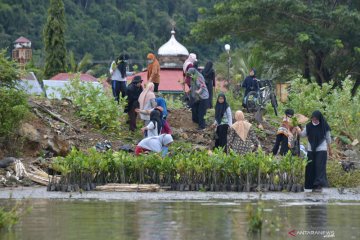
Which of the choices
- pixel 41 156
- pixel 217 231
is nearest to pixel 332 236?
pixel 217 231

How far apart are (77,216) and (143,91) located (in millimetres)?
11847

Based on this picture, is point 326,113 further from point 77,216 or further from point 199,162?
point 77,216

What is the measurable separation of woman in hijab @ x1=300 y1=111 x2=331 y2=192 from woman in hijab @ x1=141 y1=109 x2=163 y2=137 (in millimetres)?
4138

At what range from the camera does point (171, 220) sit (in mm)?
19281

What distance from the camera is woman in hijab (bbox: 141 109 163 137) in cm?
2910

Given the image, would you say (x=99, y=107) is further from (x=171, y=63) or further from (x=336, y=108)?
(x=171, y=63)

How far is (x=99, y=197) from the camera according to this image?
23.9 m

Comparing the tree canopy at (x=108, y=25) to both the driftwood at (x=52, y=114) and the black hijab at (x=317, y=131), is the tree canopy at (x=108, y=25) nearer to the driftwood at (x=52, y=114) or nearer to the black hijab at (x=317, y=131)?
Answer: the driftwood at (x=52, y=114)

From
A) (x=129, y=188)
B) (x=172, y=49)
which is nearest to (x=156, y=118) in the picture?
(x=129, y=188)

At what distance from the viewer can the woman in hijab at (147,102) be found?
102 ft

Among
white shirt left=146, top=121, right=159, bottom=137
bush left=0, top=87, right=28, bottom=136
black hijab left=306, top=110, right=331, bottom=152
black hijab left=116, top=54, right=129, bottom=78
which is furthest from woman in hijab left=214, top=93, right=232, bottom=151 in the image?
black hijab left=306, top=110, right=331, bottom=152

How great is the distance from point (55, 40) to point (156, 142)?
2190 inches

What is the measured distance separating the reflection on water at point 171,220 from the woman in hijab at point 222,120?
8.08 metres

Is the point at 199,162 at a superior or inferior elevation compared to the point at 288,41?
inferior
